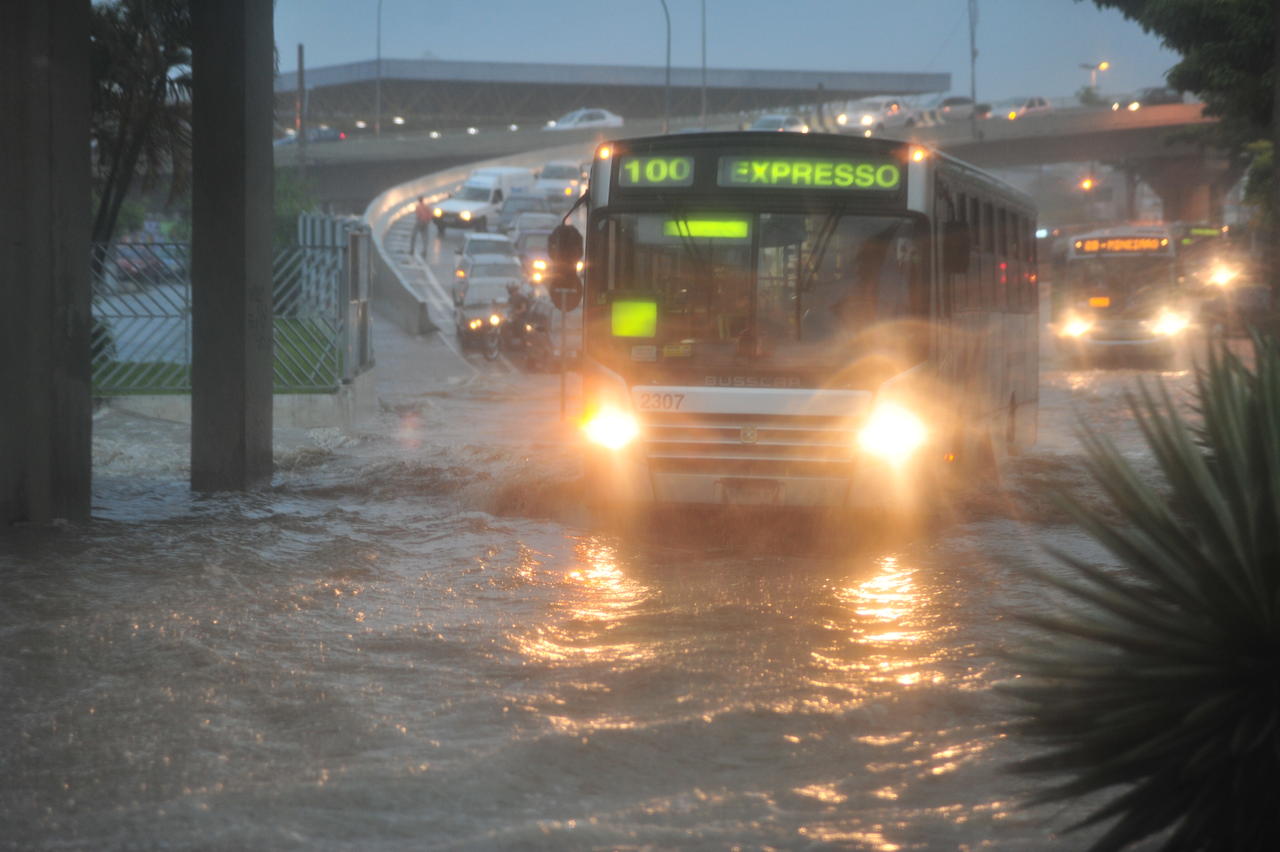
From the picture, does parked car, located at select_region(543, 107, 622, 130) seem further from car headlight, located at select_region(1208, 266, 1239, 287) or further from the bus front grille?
the bus front grille

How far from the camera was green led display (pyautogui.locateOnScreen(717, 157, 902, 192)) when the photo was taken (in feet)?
37.6

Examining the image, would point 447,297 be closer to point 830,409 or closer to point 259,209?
point 259,209

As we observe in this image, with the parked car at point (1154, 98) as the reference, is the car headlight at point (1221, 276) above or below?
below

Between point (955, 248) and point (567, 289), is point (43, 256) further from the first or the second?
point (955, 248)

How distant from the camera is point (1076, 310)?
36.8 meters

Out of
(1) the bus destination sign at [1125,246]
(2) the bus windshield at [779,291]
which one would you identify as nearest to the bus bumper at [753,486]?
(2) the bus windshield at [779,291]

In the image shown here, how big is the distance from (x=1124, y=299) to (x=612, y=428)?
89.5ft

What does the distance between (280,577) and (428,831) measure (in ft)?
18.4

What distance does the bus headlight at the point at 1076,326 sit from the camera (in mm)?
36500

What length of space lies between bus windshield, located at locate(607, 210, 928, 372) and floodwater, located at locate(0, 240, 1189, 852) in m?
1.46

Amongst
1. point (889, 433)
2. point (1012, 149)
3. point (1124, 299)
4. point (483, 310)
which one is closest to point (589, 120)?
point (1012, 149)

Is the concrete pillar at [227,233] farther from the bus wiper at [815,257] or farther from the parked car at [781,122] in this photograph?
the parked car at [781,122]

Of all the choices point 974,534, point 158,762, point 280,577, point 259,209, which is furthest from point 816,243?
point 158,762

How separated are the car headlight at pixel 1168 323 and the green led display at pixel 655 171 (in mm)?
26342
